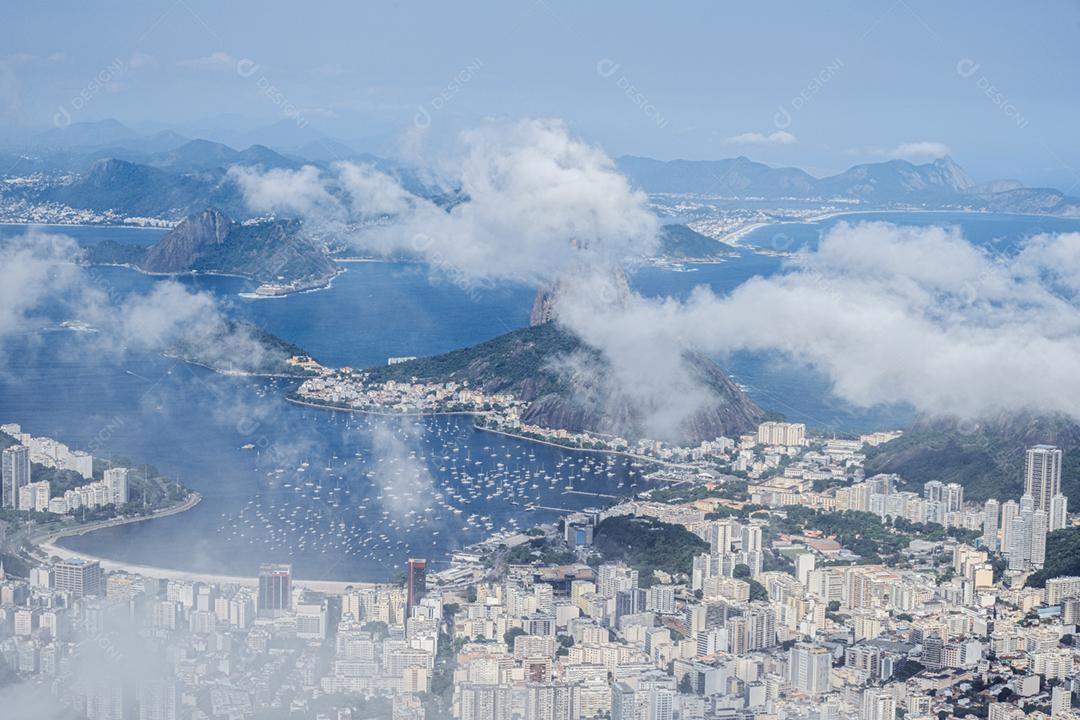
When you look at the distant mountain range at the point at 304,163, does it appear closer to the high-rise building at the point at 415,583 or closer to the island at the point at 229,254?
the island at the point at 229,254

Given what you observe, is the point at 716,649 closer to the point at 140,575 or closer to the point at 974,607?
the point at 974,607

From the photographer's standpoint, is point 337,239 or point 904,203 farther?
point 904,203

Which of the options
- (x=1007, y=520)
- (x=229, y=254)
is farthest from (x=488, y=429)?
(x=229, y=254)

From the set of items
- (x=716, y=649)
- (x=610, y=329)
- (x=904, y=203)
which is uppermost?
(x=904, y=203)

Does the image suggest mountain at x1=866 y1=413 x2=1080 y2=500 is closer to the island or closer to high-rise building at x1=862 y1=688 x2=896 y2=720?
high-rise building at x1=862 y1=688 x2=896 y2=720

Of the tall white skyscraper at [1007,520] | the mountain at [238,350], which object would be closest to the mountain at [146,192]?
the mountain at [238,350]

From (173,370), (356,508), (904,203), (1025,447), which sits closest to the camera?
(356,508)

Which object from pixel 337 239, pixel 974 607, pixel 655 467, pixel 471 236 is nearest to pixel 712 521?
pixel 974 607
